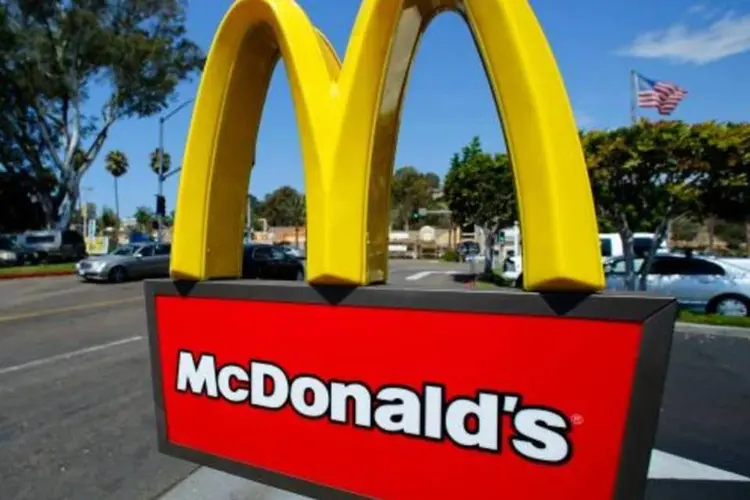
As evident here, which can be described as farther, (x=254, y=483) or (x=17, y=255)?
(x=17, y=255)

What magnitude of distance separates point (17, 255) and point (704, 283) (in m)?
32.3

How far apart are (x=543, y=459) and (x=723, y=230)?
269 feet

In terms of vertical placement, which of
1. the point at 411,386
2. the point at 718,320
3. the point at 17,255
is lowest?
the point at 718,320

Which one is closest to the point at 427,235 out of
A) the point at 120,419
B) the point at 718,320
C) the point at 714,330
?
the point at 718,320

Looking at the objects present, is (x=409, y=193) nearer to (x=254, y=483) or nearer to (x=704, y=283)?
(x=704, y=283)

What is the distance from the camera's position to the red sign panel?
2.17 m

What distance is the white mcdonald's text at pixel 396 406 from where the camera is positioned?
2.25 meters

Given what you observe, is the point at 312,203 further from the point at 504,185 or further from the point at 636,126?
the point at 504,185

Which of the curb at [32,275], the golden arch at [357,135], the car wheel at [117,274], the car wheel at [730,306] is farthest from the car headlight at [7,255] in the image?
the golden arch at [357,135]

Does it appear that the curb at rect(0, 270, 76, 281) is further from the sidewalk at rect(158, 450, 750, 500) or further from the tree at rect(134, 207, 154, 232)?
the tree at rect(134, 207, 154, 232)

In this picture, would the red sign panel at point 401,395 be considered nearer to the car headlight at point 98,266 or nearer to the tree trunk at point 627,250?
A: the tree trunk at point 627,250

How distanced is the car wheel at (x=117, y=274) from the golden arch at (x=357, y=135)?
19.4 metres

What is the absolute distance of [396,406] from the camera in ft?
8.45

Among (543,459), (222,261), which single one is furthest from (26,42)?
(543,459)
